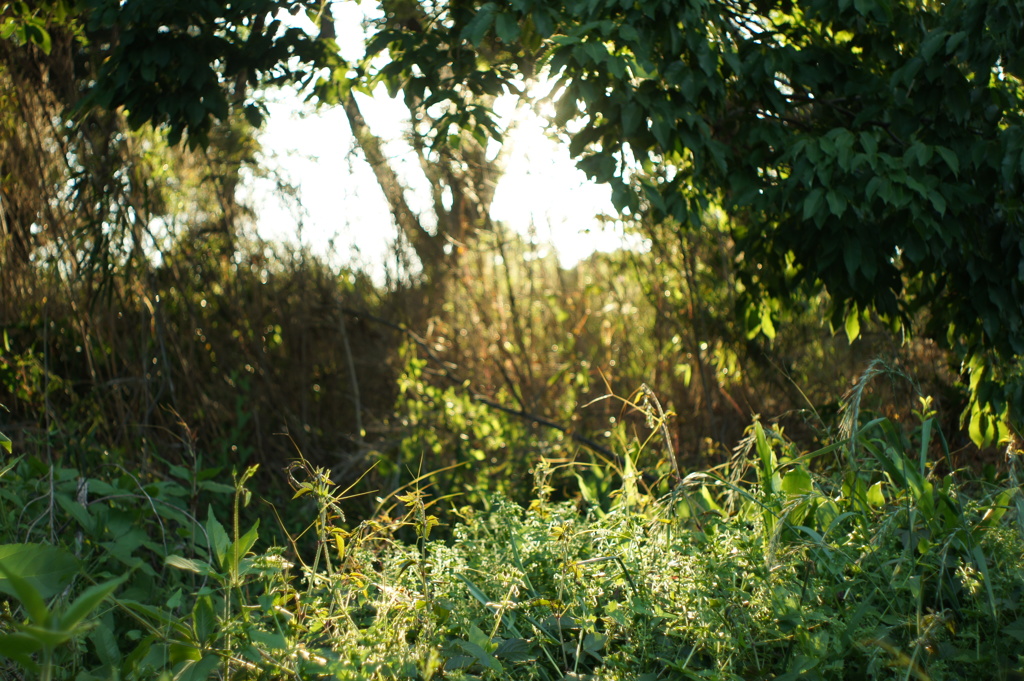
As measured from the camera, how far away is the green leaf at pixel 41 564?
1.43 m

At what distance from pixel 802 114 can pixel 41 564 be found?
3.47 meters

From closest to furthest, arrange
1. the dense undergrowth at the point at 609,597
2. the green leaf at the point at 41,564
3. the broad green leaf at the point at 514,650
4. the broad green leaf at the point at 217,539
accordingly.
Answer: the green leaf at the point at 41,564 → the dense undergrowth at the point at 609,597 → the broad green leaf at the point at 217,539 → the broad green leaf at the point at 514,650

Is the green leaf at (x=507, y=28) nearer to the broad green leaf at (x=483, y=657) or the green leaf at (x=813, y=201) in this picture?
the green leaf at (x=813, y=201)

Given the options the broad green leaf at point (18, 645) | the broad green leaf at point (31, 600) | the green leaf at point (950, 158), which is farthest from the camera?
the green leaf at point (950, 158)

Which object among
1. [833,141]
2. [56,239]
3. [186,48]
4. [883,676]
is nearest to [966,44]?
[833,141]

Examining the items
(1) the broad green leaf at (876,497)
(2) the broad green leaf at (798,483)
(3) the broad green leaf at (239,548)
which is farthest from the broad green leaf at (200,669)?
(1) the broad green leaf at (876,497)

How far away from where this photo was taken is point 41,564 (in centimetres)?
145

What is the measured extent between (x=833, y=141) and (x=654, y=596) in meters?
1.99

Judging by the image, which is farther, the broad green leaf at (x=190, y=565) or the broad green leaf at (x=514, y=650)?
the broad green leaf at (x=514, y=650)

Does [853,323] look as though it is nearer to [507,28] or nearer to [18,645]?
[507,28]

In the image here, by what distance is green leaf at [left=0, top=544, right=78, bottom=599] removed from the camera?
143 cm

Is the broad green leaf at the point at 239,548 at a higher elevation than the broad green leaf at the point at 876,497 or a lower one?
higher

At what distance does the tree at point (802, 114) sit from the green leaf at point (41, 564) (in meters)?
2.06

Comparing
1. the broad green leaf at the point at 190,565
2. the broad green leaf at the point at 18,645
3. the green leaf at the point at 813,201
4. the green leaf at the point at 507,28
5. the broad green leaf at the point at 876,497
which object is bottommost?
the broad green leaf at the point at 876,497
